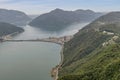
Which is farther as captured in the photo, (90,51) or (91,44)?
(91,44)

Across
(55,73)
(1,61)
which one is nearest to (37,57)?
(1,61)

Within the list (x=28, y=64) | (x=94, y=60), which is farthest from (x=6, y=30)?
(x=94, y=60)

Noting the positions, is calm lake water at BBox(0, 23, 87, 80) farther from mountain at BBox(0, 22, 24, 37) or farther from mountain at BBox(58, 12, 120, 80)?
mountain at BBox(0, 22, 24, 37)

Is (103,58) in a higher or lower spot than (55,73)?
higher

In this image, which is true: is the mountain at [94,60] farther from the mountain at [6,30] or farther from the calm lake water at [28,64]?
the mountain at [6,30]

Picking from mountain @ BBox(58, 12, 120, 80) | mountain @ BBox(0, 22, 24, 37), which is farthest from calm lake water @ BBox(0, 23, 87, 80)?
mountain @ BBox(0, 22, 24, 37)

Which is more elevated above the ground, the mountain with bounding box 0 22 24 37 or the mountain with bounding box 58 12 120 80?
the mountain with bounding box 58 12 120 80

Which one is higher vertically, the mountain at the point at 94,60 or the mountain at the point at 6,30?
the mountain at the point at 94,60

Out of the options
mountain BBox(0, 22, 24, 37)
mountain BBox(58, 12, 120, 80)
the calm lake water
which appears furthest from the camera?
mountain BBox(0, 22, 24, 37)

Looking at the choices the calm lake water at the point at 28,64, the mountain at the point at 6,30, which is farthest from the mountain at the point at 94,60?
the mountain at the point at 6,30

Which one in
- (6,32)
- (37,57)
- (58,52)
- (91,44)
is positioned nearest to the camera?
(91,44)

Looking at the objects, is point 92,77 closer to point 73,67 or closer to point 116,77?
point 116,77
